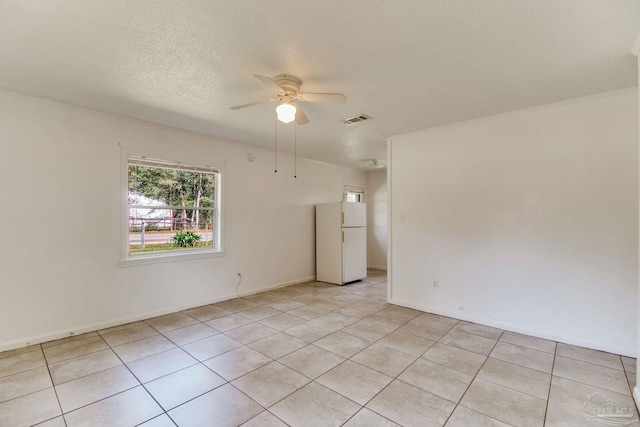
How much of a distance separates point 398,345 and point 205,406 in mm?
1818

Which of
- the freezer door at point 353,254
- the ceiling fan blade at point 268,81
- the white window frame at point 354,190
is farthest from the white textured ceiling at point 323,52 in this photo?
the white window frame at point 354,190

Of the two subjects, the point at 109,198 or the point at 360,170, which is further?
the point at 360,170

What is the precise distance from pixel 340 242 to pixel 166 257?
2920 mm

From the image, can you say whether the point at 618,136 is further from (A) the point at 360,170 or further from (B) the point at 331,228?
(A) the point at 360,170

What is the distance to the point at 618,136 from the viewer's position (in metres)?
2.74

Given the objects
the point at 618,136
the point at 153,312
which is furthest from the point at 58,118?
the point at 618,136

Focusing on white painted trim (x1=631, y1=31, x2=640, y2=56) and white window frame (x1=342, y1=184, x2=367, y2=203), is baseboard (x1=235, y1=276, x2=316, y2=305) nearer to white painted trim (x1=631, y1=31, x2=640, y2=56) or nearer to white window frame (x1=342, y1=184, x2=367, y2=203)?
white window frame (x1=342, y1=184, x2=367, y2=203)

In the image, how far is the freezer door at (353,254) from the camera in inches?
216

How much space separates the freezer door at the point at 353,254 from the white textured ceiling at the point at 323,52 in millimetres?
2810

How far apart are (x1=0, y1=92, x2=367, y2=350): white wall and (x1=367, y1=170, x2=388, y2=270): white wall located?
12.4 feet

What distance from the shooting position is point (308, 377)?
91.1 inches

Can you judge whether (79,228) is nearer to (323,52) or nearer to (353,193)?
(323,52)

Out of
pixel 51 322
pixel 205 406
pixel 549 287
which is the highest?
pixel 549 287

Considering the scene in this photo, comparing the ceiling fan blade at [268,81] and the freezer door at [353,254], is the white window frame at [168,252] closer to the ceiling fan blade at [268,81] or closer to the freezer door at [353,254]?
the ceiling fan blade at [268,81]
